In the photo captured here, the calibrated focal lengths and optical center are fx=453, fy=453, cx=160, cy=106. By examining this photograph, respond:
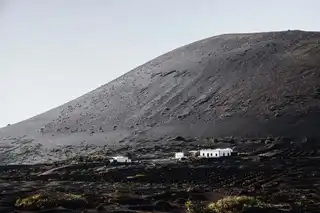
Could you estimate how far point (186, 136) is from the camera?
66.1m

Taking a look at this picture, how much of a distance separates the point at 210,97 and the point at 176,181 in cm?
3509

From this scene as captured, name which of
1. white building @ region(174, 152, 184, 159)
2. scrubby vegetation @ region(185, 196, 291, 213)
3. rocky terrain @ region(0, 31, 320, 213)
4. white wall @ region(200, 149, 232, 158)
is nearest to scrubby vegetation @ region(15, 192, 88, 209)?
rocky terrain @ region(0, 31, 320, 213)

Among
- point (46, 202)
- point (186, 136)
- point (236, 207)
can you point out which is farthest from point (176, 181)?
point (186, 136)

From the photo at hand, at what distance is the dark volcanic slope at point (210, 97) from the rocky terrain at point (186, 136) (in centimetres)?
24

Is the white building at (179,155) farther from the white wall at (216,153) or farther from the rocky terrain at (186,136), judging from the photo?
the white wall at (216,153)

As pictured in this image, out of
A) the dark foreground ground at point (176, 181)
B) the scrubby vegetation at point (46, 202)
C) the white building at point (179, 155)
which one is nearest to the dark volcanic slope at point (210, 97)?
the dark foreground ground at point (176, 181)

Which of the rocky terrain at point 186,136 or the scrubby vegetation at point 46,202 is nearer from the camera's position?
the scrubby vegetation at point 46,202

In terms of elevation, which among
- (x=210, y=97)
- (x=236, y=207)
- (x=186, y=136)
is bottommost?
(x=236, y=207)

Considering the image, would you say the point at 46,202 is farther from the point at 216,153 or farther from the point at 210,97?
the point at 210,97

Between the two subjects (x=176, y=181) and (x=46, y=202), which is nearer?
(x=46, y=202)

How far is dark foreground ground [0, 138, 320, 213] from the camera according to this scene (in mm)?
27438

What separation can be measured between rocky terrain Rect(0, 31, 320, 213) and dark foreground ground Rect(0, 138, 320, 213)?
0.10m

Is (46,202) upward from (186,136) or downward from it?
downward

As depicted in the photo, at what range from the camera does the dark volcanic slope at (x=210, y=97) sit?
64938 mm
